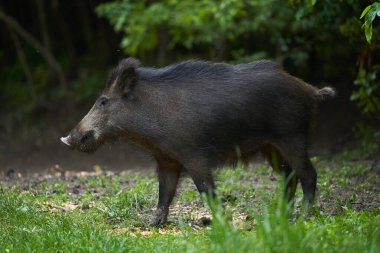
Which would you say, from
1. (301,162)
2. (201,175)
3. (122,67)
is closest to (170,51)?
(122,67)

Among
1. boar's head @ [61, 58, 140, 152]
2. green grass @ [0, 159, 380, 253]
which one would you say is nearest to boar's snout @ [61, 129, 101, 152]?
boar's head @ [61, 58, 140, 152]

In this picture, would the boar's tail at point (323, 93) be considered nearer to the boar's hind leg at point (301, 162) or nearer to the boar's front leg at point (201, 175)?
the boar's hind leg at point (301, 162)

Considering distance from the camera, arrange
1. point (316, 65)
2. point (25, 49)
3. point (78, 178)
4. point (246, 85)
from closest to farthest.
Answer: point (246, 85) < point (78, 178) < point (316, 65) < point (25, 49)

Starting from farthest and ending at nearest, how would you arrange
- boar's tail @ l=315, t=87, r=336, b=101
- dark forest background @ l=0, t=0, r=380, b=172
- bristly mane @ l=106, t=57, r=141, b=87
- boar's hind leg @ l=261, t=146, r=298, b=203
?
dark forest background @ l=0, t=0, r=380, b=172 < boar's tail @ l=315, t=87, r=336, b=101 < boar's hind leg @ l=261, t=146, r=298, b=203 < bristly mane @ l=106, t=57, r=141, b=87

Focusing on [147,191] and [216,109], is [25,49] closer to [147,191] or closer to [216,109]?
[147,191]

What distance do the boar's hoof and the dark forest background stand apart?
3.02 metres

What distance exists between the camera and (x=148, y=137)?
22.5 feet

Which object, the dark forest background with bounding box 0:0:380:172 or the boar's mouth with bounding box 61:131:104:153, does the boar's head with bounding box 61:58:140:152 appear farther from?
the dark forest background with bounding box 0:0:380:172

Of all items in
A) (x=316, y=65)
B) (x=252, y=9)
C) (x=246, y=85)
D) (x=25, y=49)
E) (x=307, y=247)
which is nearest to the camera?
(x=307, y=247)

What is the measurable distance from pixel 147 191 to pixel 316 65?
773cm

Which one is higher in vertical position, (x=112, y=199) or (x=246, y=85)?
(x=246, y=85)

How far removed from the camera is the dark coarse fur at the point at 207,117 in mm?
6746

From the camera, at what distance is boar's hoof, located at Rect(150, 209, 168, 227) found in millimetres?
6926

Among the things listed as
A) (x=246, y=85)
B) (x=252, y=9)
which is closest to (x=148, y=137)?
(x=246, y=85)
